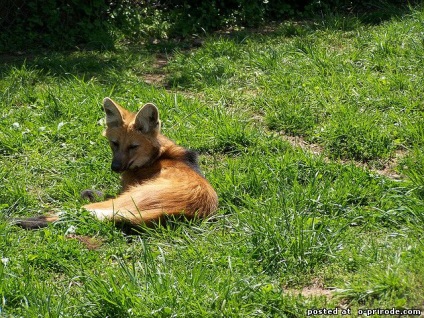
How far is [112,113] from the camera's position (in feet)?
19.1

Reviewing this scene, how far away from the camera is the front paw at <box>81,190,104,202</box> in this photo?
17.8 ft

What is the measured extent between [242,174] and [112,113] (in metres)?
1.21

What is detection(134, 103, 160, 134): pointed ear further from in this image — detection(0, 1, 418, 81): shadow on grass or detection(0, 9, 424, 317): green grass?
detection(0, 1, 418, 81): shadow on grass

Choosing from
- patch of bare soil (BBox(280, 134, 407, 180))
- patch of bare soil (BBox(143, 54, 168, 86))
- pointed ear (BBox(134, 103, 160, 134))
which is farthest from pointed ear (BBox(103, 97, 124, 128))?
patch of bare soil (BBox(143, 54, 168, 86))

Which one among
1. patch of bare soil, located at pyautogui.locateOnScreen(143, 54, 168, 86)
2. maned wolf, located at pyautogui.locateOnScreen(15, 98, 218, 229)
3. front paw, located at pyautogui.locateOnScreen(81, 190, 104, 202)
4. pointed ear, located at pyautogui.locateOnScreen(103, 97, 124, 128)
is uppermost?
pointed ear, located at pyautogui.locateOnScreen(103, 97, 124, 128)

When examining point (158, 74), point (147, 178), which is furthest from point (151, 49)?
point (147, 178)

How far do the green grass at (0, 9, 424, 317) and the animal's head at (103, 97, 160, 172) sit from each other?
313 millimetres

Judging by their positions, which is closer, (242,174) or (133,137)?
(242,174)

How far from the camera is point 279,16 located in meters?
9.85

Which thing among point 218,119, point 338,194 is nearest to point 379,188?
point 338,194

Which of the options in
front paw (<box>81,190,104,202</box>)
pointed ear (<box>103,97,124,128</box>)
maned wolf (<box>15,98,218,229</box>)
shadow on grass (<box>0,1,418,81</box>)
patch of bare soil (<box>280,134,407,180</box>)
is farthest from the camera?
shadow on grass (<box>0,1,418,81</box>)

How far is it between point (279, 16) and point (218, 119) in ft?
12.6

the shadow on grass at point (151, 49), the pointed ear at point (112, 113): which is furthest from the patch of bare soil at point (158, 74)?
the pointed ear at point (112, 113)

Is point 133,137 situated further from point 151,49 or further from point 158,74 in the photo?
point 151,49
